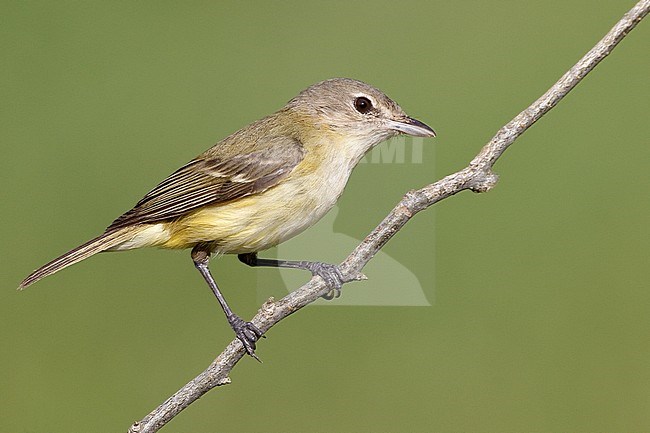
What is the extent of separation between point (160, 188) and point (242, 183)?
272 millimetres

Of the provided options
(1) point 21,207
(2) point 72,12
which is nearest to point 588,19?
(2) point 72,12

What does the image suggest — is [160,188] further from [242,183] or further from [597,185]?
[597,185]

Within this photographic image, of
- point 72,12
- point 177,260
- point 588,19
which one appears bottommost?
point 177,260

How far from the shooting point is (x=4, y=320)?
6.01 meters

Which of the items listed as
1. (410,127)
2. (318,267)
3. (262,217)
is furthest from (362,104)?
(318,267)

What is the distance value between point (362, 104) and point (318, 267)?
0.79m

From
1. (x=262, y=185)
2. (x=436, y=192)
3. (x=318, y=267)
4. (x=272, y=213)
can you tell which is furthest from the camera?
(x=262, y=185)

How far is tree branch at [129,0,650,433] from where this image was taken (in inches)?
85.6

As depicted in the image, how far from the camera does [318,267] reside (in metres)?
2.92

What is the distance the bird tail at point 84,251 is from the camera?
106 inches

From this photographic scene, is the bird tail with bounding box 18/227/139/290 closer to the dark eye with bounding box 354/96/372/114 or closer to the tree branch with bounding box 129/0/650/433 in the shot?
the tree branch with bounding box 129/0/650/433

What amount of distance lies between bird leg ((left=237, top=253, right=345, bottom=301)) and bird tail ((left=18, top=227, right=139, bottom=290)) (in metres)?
0.52

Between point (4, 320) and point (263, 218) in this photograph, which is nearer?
point (263, 218)

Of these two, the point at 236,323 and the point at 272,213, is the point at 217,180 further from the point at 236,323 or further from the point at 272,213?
the point at 236,323
